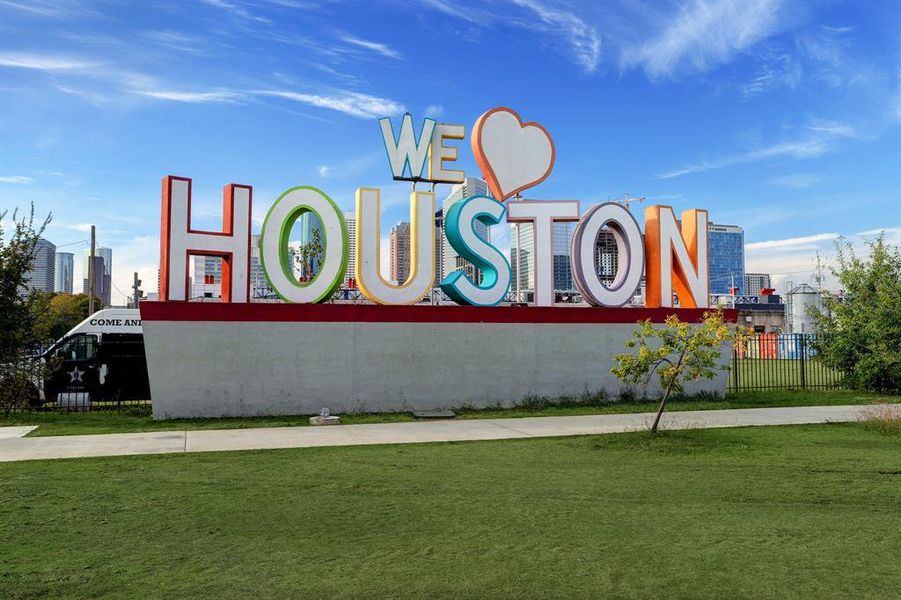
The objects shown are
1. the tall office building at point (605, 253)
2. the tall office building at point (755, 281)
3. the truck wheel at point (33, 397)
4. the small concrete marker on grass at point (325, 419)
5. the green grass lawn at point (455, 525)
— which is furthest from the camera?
the tall office building at point (755, 281)

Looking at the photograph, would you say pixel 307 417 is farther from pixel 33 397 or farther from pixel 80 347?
pixel 80 347

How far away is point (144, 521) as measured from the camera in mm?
7547

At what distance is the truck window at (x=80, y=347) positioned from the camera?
67.4 ft

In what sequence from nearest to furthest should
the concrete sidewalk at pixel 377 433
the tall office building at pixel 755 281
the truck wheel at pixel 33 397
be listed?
the concrete sidewalk at pixel 377 433 → the truck wheel at pixel 33 397 → the tall office building at pixel 755 281

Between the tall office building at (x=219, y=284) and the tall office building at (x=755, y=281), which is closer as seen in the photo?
the tall office building at (x=219, y=284)

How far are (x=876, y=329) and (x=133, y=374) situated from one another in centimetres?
2536

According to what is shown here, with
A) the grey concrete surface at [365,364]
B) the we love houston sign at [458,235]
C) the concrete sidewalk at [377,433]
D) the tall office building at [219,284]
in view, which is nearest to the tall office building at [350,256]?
the we love houston sign at [458,235]

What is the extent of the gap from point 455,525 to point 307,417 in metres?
10.4

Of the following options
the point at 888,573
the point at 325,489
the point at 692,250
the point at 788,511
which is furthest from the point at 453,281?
the point at 888,573

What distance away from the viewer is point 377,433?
14500 millimetres

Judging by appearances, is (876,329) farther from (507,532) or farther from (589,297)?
(507,532)

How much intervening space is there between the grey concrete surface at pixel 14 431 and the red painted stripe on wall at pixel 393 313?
135 inches

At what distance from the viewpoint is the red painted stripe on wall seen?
54.3ft

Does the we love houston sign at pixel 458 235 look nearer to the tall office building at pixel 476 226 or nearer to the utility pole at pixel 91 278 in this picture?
the tall office building at pixel 476 226
